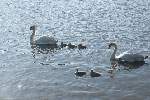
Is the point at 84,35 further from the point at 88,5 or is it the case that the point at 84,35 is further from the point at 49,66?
the point at 88,5

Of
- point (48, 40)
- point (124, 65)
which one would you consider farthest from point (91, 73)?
point (48, 40)

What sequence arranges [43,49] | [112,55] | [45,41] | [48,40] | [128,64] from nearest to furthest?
[128,64] → [112,55] → [43,49] → [48,40] → [45,41]

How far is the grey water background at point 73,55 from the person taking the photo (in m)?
20.2

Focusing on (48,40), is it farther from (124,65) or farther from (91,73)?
(91,73)

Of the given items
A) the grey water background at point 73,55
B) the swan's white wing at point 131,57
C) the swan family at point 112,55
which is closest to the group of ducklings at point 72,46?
the swan family at point 112,55

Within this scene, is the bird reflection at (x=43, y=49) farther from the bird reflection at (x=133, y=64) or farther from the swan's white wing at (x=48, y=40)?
the bird reflection at (x=133, y=64)

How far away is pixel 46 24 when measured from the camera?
40.5 m

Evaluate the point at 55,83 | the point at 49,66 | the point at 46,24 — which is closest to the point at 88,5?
the point at 46,24

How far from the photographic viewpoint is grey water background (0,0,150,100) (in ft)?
66.4

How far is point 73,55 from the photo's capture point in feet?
90.7

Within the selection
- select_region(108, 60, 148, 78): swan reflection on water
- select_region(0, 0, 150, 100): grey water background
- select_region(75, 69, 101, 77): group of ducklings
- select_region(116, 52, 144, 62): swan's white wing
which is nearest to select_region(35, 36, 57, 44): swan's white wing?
select_region(0, 0, 150, 100): grey water background

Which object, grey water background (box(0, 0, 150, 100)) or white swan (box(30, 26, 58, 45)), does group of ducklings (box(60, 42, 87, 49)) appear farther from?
white swan (box(30, 26, 58, 45))

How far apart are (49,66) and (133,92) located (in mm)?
7548

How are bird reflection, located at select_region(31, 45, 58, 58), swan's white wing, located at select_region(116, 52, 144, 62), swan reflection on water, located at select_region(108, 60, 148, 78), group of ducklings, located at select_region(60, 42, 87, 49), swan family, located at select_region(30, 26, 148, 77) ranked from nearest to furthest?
swan family, located at select_region(30, 26, 148, 77)
swan reflection on water, located at select_region(108, 60, 148, 78)
swan's white wing, located at select_region(116, 52, 144, 62)
group of ducklings, located at select_region(60, 42, 87, 49)
bird reflection, located at select_region(31, 45, 58, 58)
